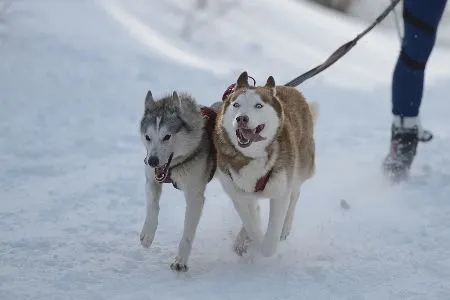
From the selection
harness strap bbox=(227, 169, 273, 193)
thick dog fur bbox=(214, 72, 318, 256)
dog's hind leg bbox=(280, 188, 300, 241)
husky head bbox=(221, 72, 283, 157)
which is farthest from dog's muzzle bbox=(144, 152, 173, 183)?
dog's hind leg bbox=(280, 188, 300, 241)

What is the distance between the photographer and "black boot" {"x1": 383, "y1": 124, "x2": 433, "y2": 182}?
17.2ft

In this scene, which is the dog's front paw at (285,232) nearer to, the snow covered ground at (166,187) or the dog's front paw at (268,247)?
the snow covered ground at (166,187)

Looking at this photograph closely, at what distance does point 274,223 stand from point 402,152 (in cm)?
199

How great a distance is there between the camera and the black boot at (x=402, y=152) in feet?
17.2

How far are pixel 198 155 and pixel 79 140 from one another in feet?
9.57

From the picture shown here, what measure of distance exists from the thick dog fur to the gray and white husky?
148mm

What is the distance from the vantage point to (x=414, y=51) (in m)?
5.15

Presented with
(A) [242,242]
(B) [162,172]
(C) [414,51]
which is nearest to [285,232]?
(A) [242,242]

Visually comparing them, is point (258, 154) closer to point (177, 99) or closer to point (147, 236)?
point (177, 99)

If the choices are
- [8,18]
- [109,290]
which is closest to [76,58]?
[8,18]

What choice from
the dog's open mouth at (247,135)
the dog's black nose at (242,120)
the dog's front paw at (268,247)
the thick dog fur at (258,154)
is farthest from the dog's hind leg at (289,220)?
the dog's black nose at (242,120)

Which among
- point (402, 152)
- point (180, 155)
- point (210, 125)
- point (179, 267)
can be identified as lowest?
point (179, 267)

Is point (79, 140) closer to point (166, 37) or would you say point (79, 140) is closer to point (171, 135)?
point (171, 135)

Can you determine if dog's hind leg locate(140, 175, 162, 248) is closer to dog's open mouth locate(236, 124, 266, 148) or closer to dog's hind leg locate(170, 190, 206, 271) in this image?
dog's hind leg locate(170, 190, 206, 271)
